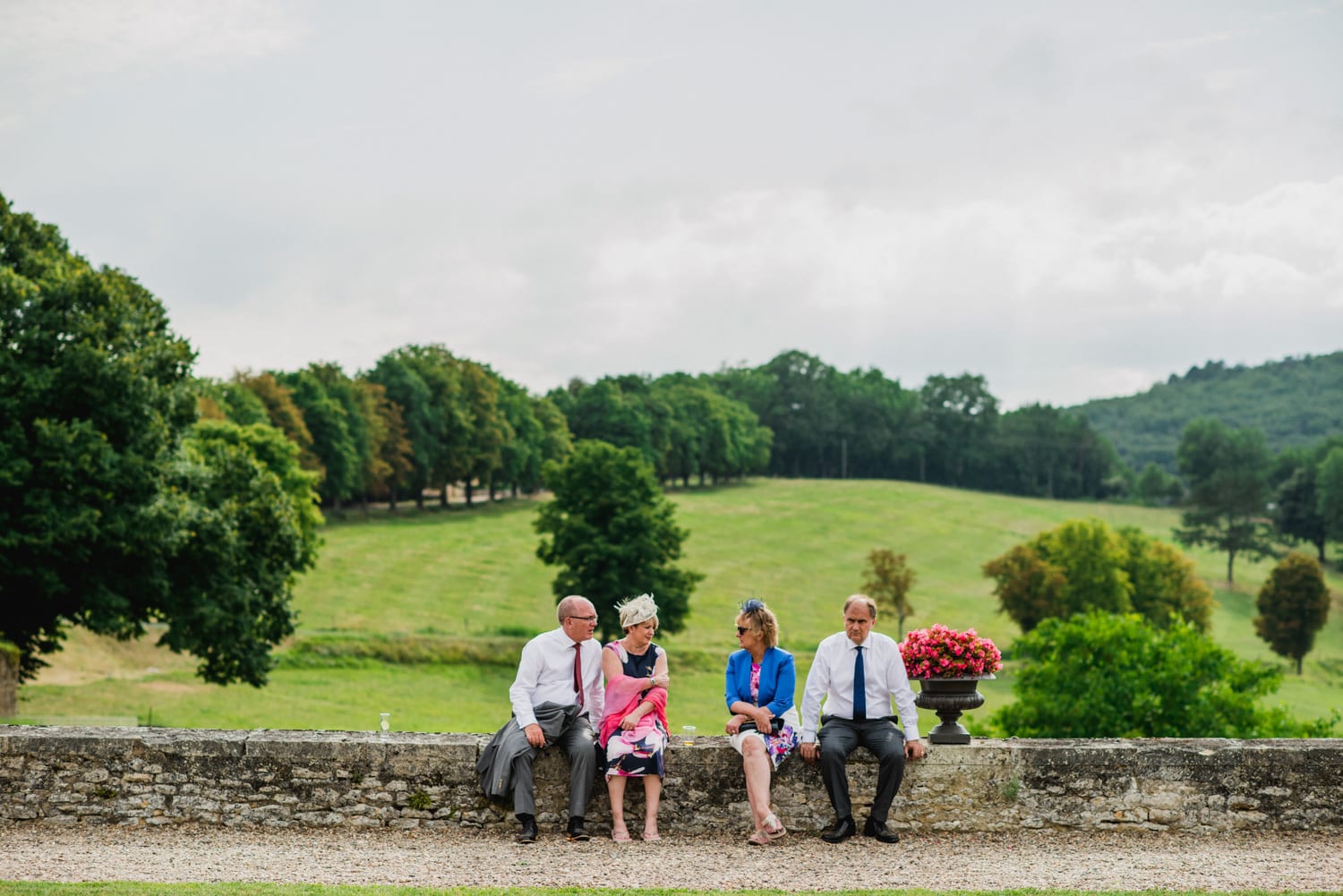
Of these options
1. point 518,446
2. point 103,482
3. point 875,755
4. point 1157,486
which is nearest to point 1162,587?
point 518,446

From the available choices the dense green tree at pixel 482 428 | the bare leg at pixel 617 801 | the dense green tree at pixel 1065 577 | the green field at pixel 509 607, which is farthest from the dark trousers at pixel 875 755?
the dense green tree at pixel 482 428

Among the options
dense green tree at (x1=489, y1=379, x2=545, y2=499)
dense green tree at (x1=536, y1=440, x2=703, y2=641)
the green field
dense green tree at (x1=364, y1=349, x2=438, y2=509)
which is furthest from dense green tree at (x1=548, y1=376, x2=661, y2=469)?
dense green tree at (x1=536, y1=440, x2=703, y2=641)

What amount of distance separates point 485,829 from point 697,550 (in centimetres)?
6561

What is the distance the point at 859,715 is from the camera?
8.88 meters

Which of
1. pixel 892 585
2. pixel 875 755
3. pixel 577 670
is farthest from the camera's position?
pixel 892 585

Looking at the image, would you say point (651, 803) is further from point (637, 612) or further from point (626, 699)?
point (637, 612)

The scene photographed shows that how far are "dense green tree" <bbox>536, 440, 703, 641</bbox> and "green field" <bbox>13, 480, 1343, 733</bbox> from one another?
8.83 feet

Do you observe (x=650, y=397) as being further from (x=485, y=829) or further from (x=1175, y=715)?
(x=485, y=829)

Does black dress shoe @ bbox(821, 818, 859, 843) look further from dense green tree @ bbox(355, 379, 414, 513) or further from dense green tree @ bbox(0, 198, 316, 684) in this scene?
dense green tree @ bbox(355, 379, 414, 513)

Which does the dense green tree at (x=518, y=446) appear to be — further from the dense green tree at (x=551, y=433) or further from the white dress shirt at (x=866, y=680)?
the white dress shirt at (x=866, y=680)

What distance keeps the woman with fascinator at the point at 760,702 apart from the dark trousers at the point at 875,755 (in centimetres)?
30

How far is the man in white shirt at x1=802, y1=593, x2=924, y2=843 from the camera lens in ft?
28.2

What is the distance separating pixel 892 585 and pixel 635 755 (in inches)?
2113

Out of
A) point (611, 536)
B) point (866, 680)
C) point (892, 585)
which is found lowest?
point (892, 585)
